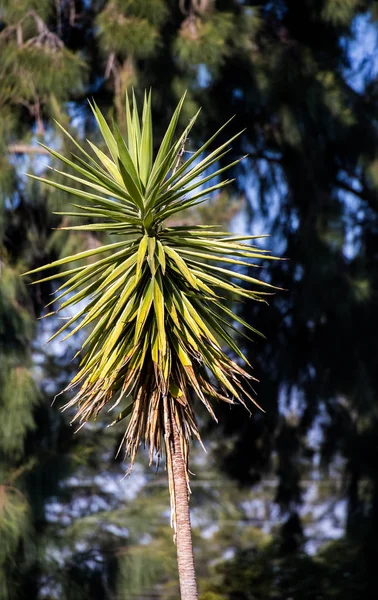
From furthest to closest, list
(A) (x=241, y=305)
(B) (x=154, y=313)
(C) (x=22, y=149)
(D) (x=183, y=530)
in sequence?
(A) (x=241, y=305) → (C) (x=22, y=149) → (B) (x=154, y=313) → (D) (x=183, y=530)

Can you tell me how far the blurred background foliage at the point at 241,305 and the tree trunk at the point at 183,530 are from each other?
5.77 m

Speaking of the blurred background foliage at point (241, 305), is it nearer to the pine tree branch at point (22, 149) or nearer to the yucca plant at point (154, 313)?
the pine tree branch at point (22, 149)

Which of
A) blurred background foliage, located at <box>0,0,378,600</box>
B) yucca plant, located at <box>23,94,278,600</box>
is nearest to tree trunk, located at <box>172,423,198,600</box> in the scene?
yucca plant, located at <box>23,94,278,600</box>

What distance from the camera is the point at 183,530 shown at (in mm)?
5750

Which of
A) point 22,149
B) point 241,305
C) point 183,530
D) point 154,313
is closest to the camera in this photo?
point 183,530

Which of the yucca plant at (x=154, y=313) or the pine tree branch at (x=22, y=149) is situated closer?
the yucca plant at (x=154, y=313)

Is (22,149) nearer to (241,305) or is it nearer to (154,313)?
(241,305)

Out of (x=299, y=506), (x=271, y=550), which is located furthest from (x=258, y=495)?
(x=299, y=506)

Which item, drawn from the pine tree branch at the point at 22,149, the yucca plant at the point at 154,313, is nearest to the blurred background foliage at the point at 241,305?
the pine tree branch at the point at 22,149

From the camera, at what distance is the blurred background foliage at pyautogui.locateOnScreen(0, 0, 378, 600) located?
37.7ft

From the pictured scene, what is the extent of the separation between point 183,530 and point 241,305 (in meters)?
8.40

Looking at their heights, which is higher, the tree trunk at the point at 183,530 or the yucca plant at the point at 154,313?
the yucca plant at the point at 154,313

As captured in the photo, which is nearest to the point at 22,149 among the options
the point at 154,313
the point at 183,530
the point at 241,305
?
the point at 241,305

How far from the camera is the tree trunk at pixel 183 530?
18.8ft
